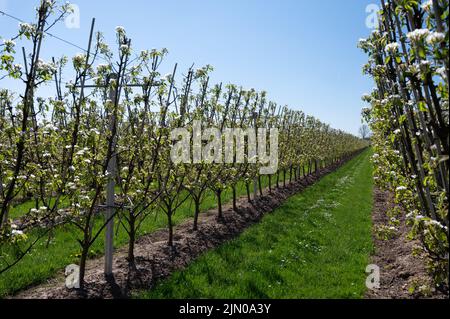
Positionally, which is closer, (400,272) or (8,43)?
(8,43)

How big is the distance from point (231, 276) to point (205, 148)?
4.43 m

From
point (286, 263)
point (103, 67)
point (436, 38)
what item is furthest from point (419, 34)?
point (286, 263)

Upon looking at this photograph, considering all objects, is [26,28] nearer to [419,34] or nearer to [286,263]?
[419,34]

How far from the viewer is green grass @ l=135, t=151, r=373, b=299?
263 inches

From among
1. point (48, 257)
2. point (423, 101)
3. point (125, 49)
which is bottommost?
point (48, 257)

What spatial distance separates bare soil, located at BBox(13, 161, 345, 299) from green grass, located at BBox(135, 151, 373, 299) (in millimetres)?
452

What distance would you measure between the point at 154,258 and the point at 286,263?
3088 mm

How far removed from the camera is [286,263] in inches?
326

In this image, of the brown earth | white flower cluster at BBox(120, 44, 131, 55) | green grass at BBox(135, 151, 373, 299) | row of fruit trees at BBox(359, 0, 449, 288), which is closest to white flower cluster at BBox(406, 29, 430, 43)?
row of fruit trees at BBox(359, 0, 449, 288)

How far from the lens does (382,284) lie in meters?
7.14

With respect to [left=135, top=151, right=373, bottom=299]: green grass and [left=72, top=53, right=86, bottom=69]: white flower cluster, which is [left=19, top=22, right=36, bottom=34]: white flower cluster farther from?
[left=135, top=151, right=373, bottom=299]: green grass

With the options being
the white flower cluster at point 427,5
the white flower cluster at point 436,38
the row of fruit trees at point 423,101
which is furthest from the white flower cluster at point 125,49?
the white flower cluster at point 436,38
